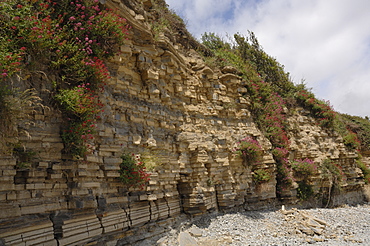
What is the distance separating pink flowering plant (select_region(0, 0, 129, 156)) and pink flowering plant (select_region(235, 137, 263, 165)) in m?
6.25

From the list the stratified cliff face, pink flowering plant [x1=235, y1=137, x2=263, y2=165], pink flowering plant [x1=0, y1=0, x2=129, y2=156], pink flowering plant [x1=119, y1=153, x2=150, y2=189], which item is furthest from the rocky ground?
pink flowering plant [x1=0, y1=0, x2=129, y2=156]

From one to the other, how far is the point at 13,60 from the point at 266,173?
9.78m

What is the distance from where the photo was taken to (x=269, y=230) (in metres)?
9.25

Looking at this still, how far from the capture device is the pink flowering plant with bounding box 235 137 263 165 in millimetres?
10961

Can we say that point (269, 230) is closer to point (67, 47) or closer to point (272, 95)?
point (272, 95)

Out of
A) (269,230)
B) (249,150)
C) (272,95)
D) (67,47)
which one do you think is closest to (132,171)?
(67,47)

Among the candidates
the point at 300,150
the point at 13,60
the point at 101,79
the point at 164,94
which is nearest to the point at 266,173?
the point at 300,150

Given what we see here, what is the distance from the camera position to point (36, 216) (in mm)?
4918

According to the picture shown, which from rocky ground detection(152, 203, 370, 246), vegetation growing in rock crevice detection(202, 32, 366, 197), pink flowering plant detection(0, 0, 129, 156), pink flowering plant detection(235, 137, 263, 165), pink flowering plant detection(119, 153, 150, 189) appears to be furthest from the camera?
vegetation growing in rock crevice detection(202, 32, 366, 197)

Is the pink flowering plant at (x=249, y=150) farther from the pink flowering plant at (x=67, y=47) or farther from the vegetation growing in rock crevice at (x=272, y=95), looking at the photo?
the pink flowering plant at (x=67, y=47)

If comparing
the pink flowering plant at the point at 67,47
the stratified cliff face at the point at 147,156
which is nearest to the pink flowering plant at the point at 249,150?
the stratified cliff face at the point at 147,156

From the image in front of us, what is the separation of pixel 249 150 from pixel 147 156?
16.2ft

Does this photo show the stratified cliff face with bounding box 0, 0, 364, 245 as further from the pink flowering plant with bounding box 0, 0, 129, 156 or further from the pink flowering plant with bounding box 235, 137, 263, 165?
the pink flowering plant with bounding box 0, 0, 129, 156

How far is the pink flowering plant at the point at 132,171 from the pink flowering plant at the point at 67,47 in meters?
1.30
